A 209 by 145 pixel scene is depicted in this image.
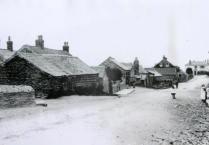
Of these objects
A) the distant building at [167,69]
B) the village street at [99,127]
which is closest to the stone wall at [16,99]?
the village street at [99,127]

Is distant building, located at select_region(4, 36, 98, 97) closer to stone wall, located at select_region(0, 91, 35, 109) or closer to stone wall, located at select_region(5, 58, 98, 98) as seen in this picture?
stone wall, located at select_region(5, 58, 98, 98)

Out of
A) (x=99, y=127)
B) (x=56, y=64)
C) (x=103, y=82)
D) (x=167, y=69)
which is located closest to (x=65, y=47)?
(x=103, y=82)

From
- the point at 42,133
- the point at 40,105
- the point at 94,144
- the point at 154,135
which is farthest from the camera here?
the point at 40,105

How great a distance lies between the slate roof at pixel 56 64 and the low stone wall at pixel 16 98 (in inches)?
264

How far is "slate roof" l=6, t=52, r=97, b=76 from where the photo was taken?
29.6 m

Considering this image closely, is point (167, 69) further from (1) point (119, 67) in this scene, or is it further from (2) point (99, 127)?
(2) point (99, 127)

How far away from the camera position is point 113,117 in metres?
18.1

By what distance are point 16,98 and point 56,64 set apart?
13774 millimetres

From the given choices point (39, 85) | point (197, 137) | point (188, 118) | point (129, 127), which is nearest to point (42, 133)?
point (129, 127)

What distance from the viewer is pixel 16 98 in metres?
21.1

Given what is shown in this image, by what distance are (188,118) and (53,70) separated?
54.0 feet

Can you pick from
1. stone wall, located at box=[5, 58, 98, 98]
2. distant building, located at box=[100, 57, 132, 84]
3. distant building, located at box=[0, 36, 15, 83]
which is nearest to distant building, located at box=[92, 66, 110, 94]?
stone wall, located at box=[5, 58, 98, 98]

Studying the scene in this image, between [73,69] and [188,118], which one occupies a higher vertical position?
[73,69]

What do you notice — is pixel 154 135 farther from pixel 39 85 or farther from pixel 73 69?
pixel 73 69
